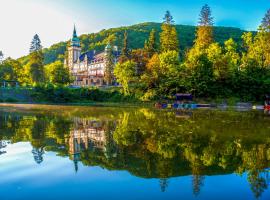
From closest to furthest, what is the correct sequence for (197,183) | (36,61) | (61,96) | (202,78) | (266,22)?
1. (197,183)
2. (202,78)
3. (61,96)
4. (266,22)
5. (36,61)

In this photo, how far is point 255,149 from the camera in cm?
1290

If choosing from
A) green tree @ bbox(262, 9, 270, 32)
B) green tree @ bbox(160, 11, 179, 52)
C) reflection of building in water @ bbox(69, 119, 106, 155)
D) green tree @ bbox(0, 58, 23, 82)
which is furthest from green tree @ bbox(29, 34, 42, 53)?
reflection of building in water @ bbox(69, 119, 106, 155)

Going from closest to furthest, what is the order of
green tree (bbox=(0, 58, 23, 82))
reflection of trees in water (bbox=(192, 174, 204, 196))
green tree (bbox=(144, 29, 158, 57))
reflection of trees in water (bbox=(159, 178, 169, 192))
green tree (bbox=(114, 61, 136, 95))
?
reflection of trees in water (bbox=(192, 174, 204, 196))
reflection of trees in water (bbox=(159, 178, 169, 192))
green tree (bbox=(114, 61, 136, 95))
green tree (bbox=(144, 29, 158, 57))
green tree (bbox=(0, 58, 23, 82))

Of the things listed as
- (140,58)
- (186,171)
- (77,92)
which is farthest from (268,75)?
(186,171)

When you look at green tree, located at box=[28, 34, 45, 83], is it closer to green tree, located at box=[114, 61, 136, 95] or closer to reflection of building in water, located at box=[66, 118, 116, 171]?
green tree, located at box=[114, 61, 136, 95]

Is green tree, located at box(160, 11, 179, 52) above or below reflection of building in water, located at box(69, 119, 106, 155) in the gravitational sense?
above

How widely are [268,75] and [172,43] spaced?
92.1 feet

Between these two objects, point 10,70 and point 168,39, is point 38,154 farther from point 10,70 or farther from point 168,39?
point 10,70

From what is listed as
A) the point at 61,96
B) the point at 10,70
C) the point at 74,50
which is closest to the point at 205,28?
the point at 61,96

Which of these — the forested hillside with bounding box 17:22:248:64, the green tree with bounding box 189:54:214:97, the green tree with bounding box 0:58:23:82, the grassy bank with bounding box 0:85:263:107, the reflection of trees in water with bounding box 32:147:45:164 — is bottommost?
the reflection of trees in water with bounding box 32:147:45:164

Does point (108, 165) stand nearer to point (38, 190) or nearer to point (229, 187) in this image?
point (38, 190)

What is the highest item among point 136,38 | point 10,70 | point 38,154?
point 136,38

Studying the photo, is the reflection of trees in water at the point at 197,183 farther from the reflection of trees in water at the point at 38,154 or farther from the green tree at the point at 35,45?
the green tree at the point at 35,45

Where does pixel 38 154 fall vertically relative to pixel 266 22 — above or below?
below
